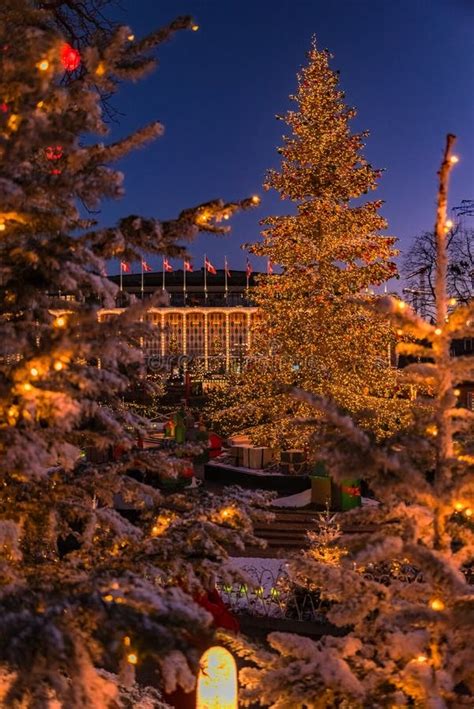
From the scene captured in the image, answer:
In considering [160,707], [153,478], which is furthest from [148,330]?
[153,478]

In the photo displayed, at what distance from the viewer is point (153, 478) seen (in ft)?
62.7

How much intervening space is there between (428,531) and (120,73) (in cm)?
358

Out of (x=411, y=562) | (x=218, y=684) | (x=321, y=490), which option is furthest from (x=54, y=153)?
(x=321, y=490)

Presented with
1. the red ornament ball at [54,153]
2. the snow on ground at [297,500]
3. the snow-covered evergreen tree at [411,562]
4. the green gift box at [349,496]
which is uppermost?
the red ornament ball at [54,153]

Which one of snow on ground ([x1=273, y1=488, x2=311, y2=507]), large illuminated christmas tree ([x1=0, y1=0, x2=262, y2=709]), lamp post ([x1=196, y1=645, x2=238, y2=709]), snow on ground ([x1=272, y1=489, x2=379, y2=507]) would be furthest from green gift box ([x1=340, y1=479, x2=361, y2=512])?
large illuminated christmas tree ([x1=0, y1=0, x2=262, y2=709])

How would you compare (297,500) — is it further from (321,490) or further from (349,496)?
(349,496)

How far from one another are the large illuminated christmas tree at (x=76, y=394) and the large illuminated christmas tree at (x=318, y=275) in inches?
439

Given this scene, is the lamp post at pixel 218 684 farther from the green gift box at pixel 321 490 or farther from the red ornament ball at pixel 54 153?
the green gift box at pixel 321 490

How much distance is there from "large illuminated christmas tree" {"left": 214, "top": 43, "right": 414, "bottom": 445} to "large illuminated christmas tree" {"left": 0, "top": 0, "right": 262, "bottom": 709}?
36.6ft

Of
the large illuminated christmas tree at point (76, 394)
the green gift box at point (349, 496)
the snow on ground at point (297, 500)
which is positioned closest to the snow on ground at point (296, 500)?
the snow on ground at point (297, 500)

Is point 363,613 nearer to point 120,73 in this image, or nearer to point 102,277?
point 102,277

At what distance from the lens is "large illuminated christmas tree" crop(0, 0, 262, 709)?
9.71 feet

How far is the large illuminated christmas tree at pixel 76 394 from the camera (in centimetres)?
296

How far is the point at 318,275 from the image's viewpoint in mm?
16219
